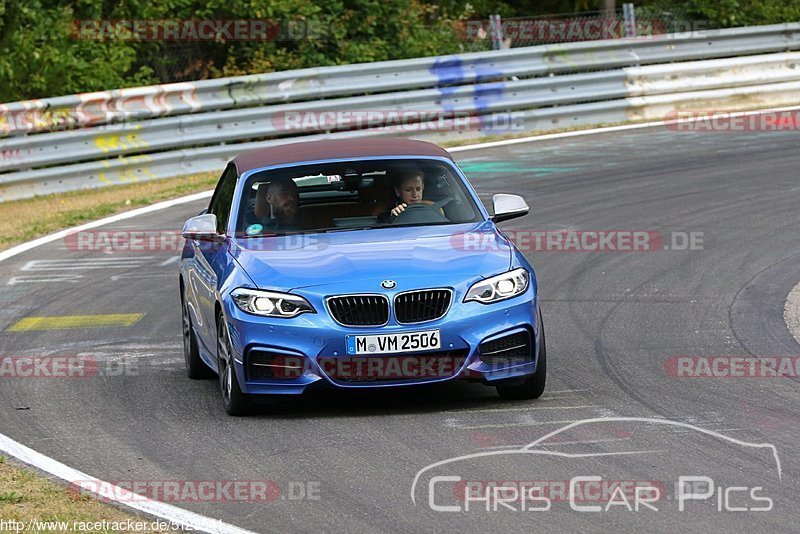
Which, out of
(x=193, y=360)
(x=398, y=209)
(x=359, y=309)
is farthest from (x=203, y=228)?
(x=359, y=309)

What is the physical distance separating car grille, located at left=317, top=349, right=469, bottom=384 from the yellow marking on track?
13.0 feet

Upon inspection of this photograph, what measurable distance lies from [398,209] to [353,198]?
0.35m

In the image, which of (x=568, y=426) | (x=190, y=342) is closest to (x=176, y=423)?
(x=190, y=342)

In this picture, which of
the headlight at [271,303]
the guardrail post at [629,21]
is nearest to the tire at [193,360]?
the headlight at [271,303]

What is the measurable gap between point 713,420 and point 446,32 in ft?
58.5

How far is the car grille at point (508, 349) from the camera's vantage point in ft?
27.1

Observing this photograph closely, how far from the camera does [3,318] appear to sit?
482 inches

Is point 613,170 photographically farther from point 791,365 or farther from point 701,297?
point 791,365

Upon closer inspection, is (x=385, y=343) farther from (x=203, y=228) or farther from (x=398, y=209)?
(x=203, y=228)

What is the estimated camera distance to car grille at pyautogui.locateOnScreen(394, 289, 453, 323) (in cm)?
817

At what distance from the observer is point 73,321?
12.0 metres

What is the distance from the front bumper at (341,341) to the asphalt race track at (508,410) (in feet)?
0.71

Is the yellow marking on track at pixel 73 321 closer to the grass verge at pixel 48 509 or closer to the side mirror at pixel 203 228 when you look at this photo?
the side mirror at pixel 203 228

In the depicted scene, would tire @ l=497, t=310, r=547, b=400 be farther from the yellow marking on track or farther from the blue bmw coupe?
the yellow marking on track
